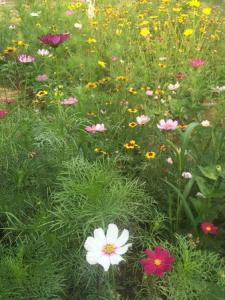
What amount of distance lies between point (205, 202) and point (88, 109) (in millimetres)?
1129

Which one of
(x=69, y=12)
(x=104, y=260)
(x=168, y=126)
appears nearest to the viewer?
(x=104, y=260)

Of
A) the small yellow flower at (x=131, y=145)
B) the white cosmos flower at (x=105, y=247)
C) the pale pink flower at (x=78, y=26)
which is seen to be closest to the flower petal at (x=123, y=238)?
the white cosmos flower at (x=105, y=247)

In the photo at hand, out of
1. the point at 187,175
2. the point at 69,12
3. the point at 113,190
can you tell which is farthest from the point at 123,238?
the point at 69,12

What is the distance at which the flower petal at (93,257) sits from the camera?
1.35m

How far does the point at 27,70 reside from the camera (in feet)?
12.4

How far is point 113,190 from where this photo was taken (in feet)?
5.63

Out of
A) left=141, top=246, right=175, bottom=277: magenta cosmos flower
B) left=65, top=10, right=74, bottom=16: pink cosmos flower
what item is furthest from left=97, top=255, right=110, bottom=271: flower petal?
left=65, top=10, right=74, bottom=16: pink cosmos flower

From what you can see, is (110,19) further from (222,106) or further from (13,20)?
(222,106)

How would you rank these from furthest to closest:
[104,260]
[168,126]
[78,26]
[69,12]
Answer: [69,12]
[78,26]
[168,126]
[104,260]

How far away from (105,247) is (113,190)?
34 centimetres

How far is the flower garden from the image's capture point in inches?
61.9

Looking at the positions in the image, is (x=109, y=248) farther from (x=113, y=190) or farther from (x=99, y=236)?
(x=113, y=190)

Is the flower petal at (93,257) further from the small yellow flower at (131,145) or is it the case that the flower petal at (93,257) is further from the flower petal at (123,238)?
the small yellow flower at (131,145)

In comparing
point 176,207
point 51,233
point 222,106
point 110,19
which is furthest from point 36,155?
point 110,19
